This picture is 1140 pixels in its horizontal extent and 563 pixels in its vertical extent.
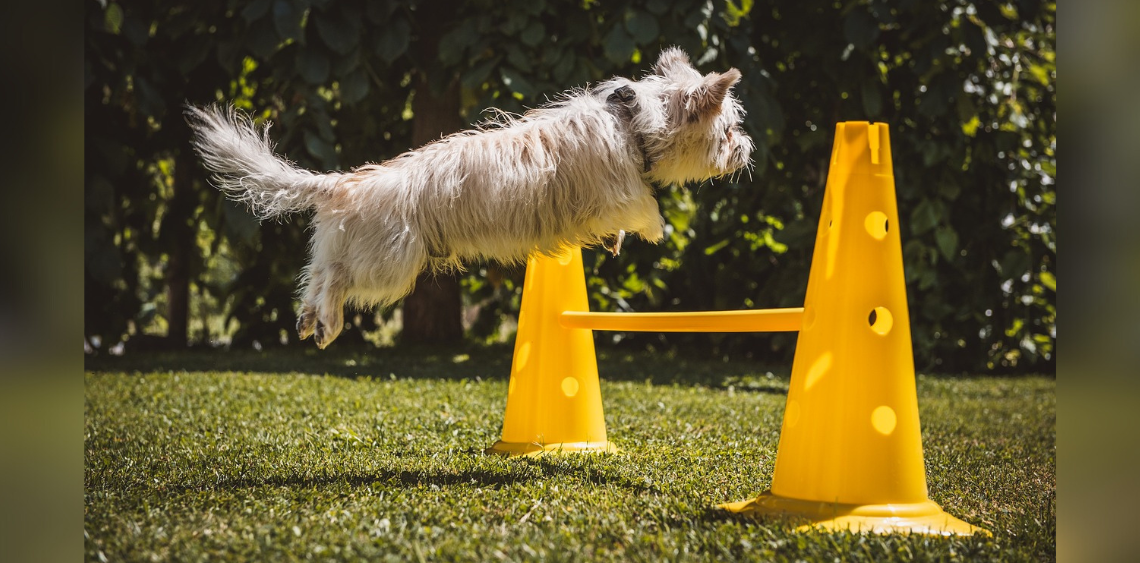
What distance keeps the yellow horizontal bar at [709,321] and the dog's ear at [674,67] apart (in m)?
0.77

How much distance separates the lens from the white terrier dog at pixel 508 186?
8.87 feet

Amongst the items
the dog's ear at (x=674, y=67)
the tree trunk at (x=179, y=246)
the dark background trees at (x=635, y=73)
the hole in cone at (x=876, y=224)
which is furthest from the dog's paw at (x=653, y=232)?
the tree trunk at (x=179, y=246)

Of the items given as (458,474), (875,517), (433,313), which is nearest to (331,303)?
(458,474)

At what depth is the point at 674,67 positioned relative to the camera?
2.92 metres

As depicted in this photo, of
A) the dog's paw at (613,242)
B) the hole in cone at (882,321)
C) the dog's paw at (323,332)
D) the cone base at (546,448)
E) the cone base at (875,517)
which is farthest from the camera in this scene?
the cone base at (546,448)

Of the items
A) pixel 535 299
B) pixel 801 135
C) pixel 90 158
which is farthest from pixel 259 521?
pixel 801 135

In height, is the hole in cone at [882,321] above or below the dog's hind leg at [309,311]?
below

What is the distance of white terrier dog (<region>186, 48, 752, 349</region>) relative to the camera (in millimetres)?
2703

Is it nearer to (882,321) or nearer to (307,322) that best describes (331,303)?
(307,322)

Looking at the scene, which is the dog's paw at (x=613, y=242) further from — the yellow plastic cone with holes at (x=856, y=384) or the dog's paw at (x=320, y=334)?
the dog's paw at (x=320, y=334)

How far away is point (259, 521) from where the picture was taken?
240 centimetres

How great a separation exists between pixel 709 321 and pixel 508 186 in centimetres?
77

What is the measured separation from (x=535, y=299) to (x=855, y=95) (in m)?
4.49
